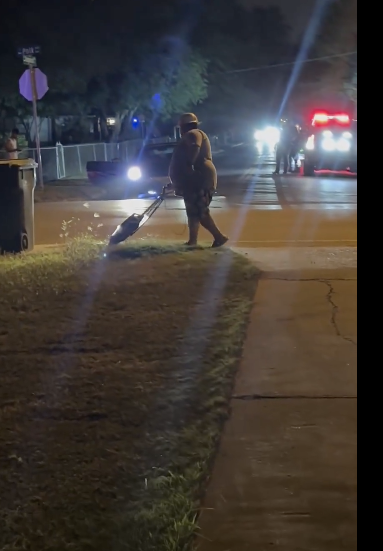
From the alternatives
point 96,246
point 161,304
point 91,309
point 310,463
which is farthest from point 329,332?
point 96,246

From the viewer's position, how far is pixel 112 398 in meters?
5.34

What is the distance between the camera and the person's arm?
34.5 feet

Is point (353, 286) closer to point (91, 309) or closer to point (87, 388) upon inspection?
point (91, 309)

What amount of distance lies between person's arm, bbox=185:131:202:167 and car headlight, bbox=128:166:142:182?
397 inches

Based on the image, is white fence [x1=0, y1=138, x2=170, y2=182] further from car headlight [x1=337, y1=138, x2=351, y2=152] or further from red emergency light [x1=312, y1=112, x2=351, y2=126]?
car headlight [x1=337, y1=138, x2=351, y2=152]

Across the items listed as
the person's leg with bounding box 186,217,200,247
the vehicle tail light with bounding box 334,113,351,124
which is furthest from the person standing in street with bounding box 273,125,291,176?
the person's leg with bounding box 186,217,200,247

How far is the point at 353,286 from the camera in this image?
28.7 feet

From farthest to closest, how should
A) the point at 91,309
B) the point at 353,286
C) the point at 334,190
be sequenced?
the point at 334,190, the point at 353,286, the point at 91,309

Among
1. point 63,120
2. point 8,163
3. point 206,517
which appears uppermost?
point 63,120

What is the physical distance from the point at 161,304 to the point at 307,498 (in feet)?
13.0

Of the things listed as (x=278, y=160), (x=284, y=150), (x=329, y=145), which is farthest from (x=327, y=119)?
(x=329, y=145)

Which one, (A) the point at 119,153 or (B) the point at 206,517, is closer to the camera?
(B) the point at 206,517

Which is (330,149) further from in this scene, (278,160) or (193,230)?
(193,230)

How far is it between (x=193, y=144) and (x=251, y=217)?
504 centimetres
